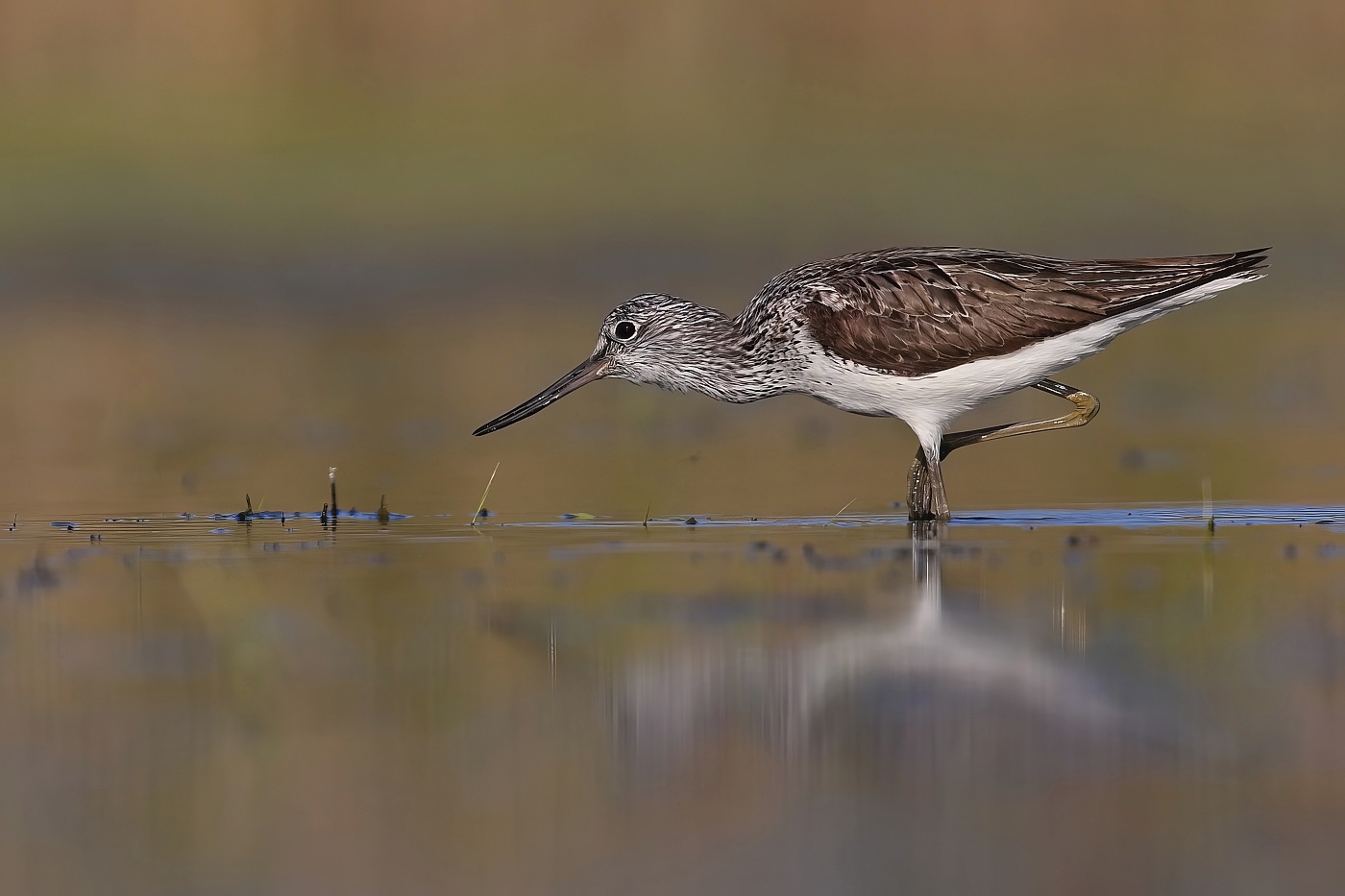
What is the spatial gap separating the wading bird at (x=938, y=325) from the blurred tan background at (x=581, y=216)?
25.6 inches

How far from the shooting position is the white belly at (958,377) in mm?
10430

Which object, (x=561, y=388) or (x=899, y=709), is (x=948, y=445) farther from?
(x=899, y=709)

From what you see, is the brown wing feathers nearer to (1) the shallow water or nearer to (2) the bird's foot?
(2) the bird's foot

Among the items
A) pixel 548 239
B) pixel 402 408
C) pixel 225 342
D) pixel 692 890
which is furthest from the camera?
pixel 548 239

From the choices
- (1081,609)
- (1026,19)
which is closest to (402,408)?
(1081,609)

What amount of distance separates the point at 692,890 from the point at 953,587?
3522 mm

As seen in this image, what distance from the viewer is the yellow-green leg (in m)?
10.1

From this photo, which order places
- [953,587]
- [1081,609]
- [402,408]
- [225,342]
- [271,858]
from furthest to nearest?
1. [225,342]
2. [402,408]
3. [953,587]
4. [1081,609]
5. [271,858]

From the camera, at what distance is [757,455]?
12555 millimetres

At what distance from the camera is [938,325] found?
10.5 metres

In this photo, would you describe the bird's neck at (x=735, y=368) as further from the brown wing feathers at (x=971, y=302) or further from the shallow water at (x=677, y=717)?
the shallow water at (x=677, y=717)

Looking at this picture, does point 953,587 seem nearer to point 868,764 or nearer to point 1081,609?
point 1081,609

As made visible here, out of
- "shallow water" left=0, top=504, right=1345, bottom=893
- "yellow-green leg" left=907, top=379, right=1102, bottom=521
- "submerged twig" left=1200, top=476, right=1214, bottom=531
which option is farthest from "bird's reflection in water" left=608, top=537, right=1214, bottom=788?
"yellow-green leg" left=907, top=379, right=1102, bottom=521

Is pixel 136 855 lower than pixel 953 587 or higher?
lower
